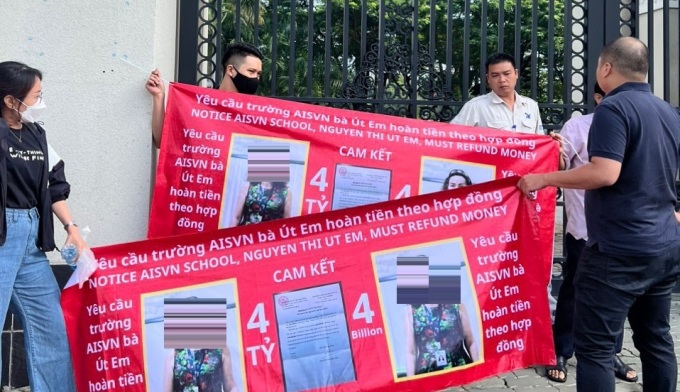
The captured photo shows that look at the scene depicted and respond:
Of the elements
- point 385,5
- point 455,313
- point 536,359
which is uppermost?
point 385,5

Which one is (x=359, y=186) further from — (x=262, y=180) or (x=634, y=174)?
(x=634, y=174)

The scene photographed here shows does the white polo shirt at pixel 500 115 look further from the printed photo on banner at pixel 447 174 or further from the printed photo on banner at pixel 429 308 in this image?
the printed photo on banner at pixel 429 308

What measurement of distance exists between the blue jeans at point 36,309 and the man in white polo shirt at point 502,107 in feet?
8.80

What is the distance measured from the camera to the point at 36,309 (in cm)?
345

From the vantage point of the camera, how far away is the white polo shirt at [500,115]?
4.87m

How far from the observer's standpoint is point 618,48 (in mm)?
3502

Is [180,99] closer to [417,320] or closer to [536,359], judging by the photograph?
[417,320]

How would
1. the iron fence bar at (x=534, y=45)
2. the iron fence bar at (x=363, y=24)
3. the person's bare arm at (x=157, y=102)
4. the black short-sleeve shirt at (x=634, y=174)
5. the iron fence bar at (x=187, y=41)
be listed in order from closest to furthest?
the black short-sleeve shirt at (x=634, y=174) → the person's bare arm at (x=157, y=102) → the iron fence bar at (x=187, y=41) → the iron fence bar at (x=363, y=24) → the iron fence bar at (x=534, y=45)

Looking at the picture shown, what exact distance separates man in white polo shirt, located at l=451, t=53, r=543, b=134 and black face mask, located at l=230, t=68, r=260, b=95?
4.33ft

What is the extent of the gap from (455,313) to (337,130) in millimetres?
1218

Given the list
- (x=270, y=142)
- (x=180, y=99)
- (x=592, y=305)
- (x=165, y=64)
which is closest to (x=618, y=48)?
(x=592, y=305)

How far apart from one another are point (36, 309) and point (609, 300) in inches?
103

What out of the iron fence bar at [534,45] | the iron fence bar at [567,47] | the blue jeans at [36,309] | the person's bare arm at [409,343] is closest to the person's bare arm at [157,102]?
the blue jeans at [36,309]

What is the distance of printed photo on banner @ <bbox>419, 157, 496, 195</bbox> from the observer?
4234 millimetres
